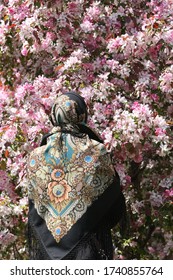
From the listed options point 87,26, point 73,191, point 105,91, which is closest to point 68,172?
point 73,191

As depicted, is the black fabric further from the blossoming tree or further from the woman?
the blossoming tree

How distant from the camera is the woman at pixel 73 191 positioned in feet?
17.4

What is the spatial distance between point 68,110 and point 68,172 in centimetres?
37

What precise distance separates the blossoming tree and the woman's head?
0.88m

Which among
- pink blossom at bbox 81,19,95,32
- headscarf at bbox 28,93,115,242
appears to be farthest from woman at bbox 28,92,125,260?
pink blossom at bbox 81,19,95,32

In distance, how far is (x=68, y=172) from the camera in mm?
5328

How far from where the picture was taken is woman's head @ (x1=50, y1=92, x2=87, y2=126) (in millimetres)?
5359

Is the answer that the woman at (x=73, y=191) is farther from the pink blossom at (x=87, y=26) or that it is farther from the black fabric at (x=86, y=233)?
the pink blossom at (x=87, y=26)

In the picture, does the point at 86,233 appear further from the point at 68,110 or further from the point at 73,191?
the point at 68,110

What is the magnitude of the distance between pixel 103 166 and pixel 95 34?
80.3 inches

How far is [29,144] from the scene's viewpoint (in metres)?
6.56

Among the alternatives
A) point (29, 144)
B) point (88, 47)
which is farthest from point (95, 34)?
point (29, 144)

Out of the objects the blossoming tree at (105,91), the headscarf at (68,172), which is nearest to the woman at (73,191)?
the headscarf at (68,172)

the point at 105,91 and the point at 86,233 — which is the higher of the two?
the point at 105,91
